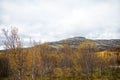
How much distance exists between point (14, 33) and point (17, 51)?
332cm

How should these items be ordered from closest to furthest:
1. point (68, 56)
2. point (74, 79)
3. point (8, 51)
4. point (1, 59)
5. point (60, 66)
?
point (8, 51), point (74, 79), point (68, 56), point (60, 66), point (1, 59)

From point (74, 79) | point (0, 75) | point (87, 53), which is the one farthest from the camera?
point (0, 75)

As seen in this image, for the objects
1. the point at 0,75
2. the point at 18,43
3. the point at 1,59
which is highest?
the point at 18,43

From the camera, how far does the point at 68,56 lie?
94.0 metres

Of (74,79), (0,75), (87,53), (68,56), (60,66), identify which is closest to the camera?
(74,79)

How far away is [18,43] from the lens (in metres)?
32.2

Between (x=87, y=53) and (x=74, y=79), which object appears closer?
(x=74, y=79)

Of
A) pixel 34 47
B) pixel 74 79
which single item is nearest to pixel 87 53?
pixel 74 79

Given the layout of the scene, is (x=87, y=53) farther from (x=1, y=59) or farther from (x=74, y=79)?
(x=1, y=59)

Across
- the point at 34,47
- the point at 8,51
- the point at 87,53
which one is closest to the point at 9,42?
the point at 8,51

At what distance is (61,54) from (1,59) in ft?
137

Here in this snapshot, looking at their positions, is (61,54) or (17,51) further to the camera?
(61,54)

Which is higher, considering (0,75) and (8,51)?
(8,51)

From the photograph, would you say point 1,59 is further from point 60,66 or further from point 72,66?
point 72,66
